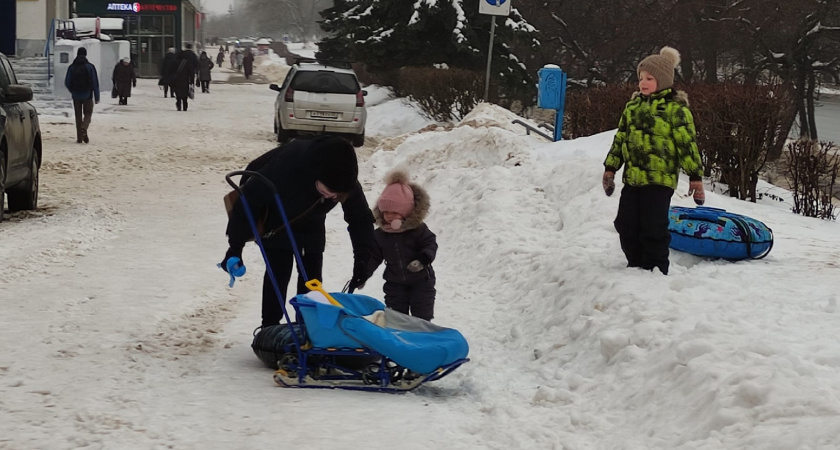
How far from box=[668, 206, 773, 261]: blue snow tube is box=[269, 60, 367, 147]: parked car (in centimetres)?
1495

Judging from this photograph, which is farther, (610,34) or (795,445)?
(610,34)

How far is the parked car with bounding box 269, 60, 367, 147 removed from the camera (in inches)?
901

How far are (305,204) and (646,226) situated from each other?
2.67 metres

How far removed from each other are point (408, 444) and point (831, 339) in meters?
2.28

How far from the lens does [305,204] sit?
635 cm

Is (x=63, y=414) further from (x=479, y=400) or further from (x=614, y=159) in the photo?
(x=614, y=159)

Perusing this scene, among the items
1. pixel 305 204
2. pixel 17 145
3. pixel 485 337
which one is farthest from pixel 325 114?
pixel 305 204

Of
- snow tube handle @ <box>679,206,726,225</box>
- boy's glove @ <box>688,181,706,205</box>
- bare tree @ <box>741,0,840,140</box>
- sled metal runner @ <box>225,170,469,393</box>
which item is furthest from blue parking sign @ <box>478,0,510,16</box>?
bare tree @ <box>741,0,840,140</box>

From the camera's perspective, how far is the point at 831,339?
5.61 meters

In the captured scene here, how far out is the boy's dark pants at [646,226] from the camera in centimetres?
770

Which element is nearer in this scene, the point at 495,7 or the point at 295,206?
the point at 295,206

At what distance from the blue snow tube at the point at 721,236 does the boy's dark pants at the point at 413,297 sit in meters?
2.37

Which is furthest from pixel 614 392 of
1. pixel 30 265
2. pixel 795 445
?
pixel 30 265

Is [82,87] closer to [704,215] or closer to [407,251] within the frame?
[704,215]
